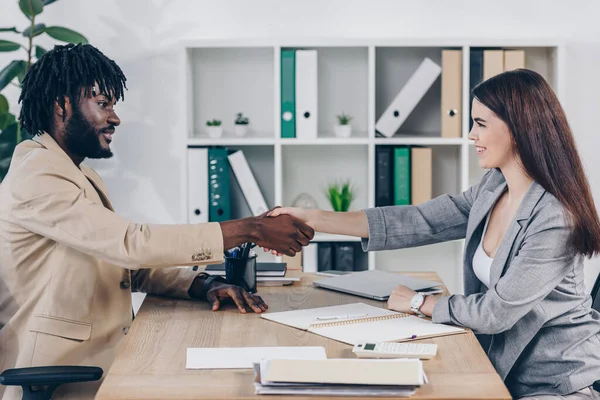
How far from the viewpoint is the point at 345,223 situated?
2381 mm

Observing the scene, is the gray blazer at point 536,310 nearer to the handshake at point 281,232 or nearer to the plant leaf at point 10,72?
the handshake at point 281,232

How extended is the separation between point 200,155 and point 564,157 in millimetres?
1903

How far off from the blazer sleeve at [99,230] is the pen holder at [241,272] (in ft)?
0.79

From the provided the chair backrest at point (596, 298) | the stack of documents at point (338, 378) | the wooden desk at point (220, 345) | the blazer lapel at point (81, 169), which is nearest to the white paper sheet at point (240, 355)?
the wooden desk at point (220, 345)

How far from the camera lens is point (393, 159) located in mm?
3523

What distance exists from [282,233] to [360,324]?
1.44ft

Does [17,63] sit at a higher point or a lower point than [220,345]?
higher

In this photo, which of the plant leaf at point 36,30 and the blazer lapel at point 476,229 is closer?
the blazer lapel at point 476,229

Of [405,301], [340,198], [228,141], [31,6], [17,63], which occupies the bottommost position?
[405,301]

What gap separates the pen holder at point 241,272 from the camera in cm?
216

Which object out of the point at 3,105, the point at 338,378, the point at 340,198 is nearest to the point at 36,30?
the point at 3,105

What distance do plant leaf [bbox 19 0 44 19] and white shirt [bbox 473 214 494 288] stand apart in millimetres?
2233

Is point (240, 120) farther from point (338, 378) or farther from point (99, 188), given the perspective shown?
point (338, 378)

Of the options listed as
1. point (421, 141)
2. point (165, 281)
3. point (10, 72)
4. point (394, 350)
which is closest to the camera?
point (394, 350)
